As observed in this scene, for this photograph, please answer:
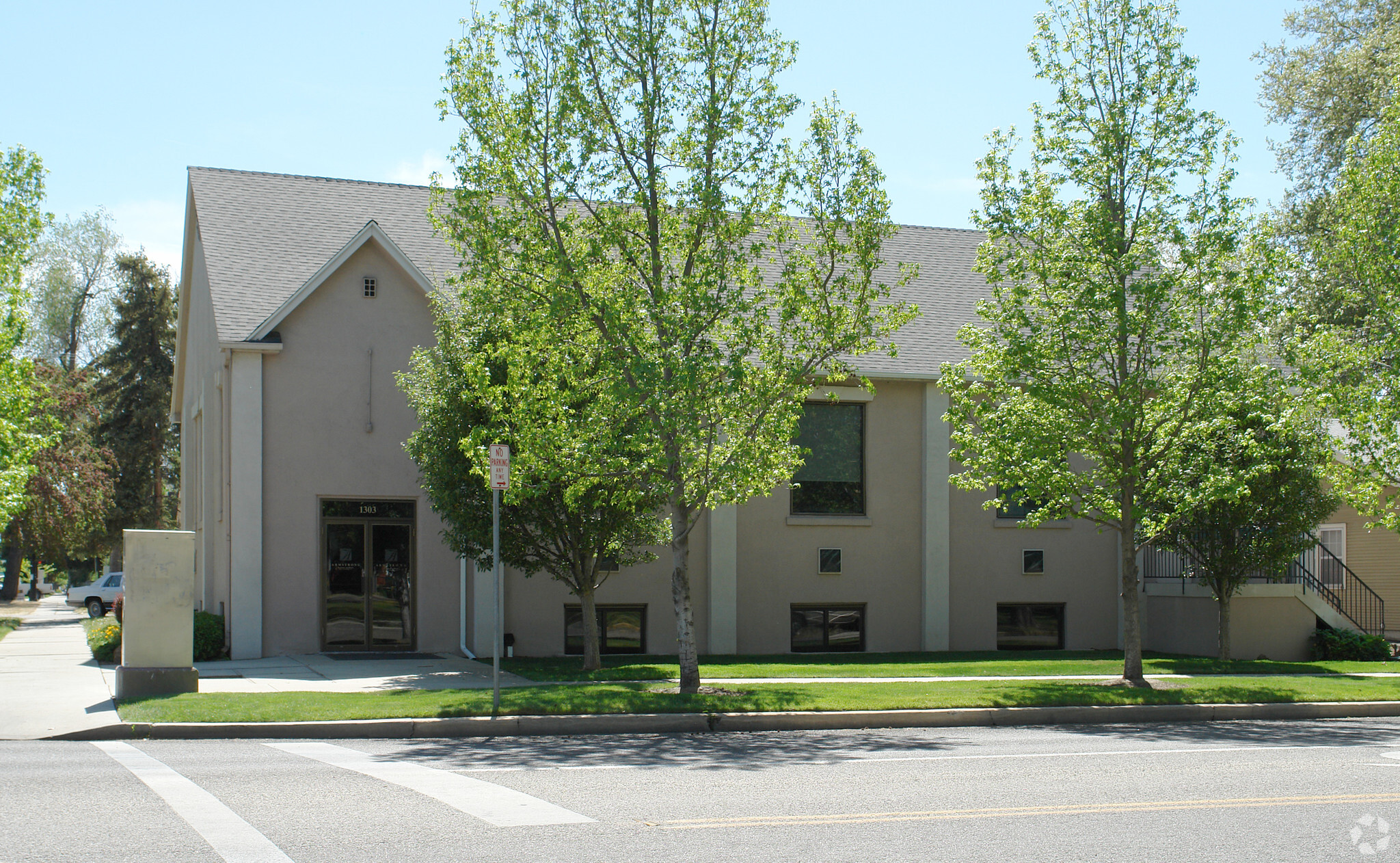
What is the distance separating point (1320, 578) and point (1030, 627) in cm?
730

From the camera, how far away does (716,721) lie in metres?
12.7

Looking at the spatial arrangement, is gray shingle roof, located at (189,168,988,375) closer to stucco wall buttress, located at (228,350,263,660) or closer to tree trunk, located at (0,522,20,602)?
stucco wall buttress, located at (228,350,263,660)

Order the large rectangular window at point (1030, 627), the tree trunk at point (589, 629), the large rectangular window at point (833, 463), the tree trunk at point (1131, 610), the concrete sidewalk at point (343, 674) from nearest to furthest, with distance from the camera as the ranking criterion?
the concrete sidewalk at point (343, 674)
the tree trunk at point (1131, 610)
the tree trunk at point (589, 629)
the large rectangular window at point (833, 463)
the large rectangular window at point (1030, 627)

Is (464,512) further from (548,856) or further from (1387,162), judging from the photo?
(1387,162)

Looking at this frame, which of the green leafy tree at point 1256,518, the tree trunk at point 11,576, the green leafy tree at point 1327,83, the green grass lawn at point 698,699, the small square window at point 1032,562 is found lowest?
the tree trunk at point 11,576

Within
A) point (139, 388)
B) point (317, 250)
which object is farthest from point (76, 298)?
point (317, 250)

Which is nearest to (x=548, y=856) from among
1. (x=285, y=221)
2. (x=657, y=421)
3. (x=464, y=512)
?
(x=657, y=421)

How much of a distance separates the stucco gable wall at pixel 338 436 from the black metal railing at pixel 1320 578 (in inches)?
494

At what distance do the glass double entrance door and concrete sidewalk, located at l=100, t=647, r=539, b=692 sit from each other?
2.36 ft

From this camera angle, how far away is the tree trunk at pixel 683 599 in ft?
47.1

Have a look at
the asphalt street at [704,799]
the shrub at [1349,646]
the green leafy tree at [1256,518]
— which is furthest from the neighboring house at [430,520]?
the asphalt street at [704,799]

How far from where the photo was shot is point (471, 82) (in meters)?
14.0

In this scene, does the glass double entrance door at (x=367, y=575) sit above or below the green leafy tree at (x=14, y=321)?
below

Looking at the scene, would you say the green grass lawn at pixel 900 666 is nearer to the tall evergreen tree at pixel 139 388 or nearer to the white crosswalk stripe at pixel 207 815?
the white crosswalk stripe at pixel 207 815
